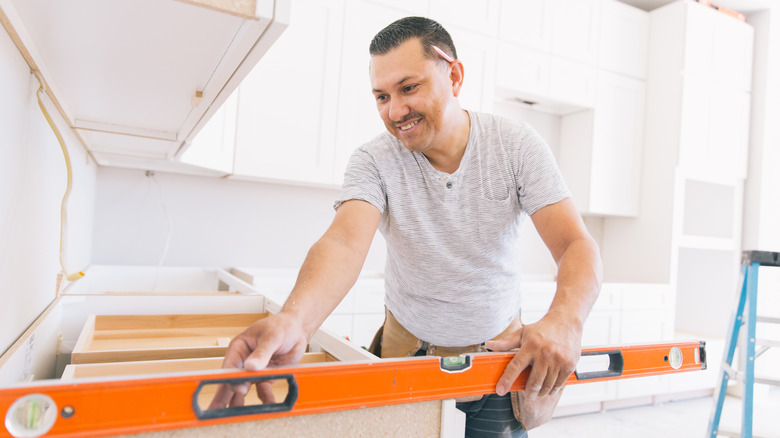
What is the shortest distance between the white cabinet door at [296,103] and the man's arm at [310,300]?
1509 millimetres

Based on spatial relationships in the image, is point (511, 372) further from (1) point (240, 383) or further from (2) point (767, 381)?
(2) point (767, 381)

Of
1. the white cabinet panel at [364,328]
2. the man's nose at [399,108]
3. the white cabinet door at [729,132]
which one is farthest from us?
the white cabinet door at [729,132]

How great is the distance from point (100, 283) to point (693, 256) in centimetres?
404

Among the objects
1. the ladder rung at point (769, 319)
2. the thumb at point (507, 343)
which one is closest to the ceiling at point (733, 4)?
the ladder rung at point (769, 319)

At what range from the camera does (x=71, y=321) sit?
4.15 feet

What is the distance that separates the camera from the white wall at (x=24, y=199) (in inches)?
29.2

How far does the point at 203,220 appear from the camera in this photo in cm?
261

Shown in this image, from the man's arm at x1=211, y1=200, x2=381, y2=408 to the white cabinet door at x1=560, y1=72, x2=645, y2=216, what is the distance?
279cm

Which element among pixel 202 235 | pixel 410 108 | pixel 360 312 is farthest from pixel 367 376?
pixel 202 235

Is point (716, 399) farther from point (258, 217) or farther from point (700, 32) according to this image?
point (700, 32)

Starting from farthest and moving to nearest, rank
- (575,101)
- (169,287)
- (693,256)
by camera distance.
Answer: (693,256) < (575,101) < (169,287)

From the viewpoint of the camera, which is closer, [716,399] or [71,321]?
[71,321]

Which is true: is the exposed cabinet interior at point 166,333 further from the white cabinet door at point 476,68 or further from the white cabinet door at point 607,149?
the white cabinet door at point 607,149

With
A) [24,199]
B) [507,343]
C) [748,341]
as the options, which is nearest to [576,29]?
[748,341]
